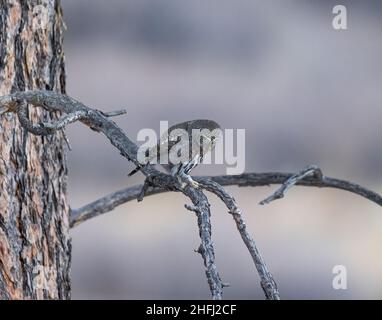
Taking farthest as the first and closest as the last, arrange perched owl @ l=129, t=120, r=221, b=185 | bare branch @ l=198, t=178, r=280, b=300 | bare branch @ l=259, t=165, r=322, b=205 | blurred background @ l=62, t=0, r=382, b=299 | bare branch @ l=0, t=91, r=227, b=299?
blurred background @ l=62, t=0, r=382, b=299 < bare branch @ l=259, t=165, r=322, b=205 < perched owl @ l=129, t=120, r=221, b=185 < bare branch @ l=0, t=91, r=227, b=299 < bare branch @ l=198, t=178, r=280, b=300

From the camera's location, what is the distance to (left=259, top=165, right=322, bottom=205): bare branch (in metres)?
3.86

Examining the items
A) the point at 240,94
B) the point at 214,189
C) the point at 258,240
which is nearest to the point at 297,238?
the point at 258,240

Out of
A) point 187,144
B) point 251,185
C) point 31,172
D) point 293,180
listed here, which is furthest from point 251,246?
point 251,185

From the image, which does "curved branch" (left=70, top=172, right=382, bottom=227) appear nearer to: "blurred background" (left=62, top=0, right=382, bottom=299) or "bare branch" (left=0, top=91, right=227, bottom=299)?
"bare branch" (left=0, top=91, right=227, bottom=299)

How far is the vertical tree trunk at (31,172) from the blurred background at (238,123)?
393 centimetres

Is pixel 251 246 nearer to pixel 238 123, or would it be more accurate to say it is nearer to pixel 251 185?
pixel 251 185

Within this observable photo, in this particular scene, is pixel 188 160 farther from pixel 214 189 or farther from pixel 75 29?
pixel 75 29

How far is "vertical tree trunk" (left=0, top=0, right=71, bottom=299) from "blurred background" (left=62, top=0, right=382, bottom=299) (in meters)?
3.93

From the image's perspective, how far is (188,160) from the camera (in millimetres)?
3646

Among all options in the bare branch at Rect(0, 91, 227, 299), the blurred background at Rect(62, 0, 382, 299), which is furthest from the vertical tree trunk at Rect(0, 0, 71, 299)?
the blurred background at Rect(62, 0, 382, 299)

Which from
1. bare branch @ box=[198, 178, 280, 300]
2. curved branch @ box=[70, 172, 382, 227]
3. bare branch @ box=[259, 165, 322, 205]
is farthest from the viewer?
curved branch @ box=[70, 172, 382, 227]

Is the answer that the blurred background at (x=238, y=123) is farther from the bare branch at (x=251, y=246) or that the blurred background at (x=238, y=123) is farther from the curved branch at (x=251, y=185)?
the bare branch at (x=251, y=246)

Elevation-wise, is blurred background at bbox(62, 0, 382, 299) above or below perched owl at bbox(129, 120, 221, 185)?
above

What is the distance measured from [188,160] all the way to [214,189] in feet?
0.86
